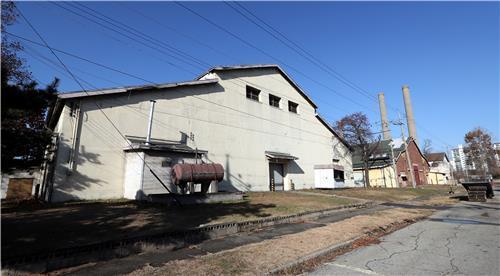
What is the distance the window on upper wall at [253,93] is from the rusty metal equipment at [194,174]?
11.4 metres

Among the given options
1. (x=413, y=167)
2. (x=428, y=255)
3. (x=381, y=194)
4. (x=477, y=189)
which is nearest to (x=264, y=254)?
(x=428, y=255)

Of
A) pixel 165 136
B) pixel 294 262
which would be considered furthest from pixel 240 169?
pixel 294 262

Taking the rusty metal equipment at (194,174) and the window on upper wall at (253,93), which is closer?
the rusty metal equipment at (194,174)

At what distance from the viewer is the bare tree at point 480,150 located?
76875mm

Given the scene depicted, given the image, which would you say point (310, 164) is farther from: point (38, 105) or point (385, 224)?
point (38, 105)

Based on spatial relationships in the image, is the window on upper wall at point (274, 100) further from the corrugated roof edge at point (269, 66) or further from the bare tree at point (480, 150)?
the bare tree at point (480, 150)

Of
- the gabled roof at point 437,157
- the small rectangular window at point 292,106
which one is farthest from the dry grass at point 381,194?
the gabled roof at point 437,157

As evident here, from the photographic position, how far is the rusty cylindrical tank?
14.2 m

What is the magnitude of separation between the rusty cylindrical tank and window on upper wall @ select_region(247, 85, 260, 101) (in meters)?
11.5

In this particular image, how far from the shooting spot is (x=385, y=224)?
11.6 metres

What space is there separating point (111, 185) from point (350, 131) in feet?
111

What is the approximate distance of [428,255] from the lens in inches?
285

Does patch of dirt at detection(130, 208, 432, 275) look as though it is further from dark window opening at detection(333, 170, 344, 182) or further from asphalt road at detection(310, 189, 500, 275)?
dark window opening at detection(333, 170, 344, 182)

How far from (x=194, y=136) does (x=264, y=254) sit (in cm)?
1424
